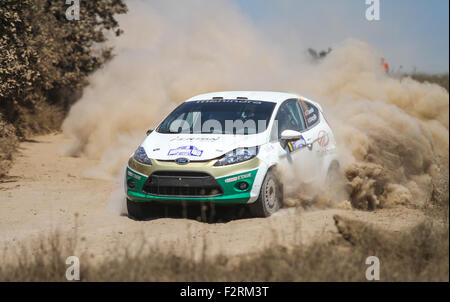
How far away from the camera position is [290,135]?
877 cm

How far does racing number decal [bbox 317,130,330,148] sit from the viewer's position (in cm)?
996

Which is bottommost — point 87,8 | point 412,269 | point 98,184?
point 98,184

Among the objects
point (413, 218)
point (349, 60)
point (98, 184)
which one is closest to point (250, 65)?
point (349, 60)

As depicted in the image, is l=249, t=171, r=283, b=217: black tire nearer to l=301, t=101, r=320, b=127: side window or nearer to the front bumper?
the front bumper

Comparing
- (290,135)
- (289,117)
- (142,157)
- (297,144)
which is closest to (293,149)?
(297,144)

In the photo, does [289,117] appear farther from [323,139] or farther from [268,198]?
[268,198]

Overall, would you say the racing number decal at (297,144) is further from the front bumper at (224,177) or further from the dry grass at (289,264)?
the dry grass at (289,264)

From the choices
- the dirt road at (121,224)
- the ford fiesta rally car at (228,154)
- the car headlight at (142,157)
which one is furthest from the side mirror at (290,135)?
the car headlight at (142,157)

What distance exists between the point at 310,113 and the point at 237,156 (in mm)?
2327

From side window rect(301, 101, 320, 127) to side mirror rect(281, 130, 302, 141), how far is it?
1.03 metres

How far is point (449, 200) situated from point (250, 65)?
48.1 feet

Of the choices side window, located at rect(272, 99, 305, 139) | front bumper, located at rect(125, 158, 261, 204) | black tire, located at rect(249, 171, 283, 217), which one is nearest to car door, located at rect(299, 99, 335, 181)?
side window, located at rect(272, 99, 305, 139)
